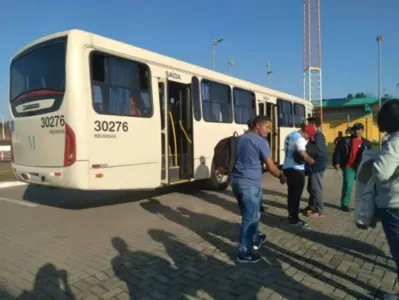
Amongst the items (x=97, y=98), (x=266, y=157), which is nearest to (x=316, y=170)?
(x=266, y=157)

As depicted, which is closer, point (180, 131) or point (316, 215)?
point (316, 215)

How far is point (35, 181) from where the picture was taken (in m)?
7.10

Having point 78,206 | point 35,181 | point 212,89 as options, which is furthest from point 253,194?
point 212,89

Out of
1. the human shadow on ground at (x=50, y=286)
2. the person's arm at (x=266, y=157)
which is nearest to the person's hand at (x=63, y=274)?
the human shadow on ground at (x=50, y=286)

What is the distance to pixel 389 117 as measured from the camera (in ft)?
10.6

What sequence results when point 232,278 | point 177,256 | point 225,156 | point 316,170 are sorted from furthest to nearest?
point 316,170 → point 225,156 → point 177,256 → point 232,278

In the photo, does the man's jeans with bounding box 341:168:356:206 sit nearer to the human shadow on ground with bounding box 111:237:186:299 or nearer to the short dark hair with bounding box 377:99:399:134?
the human shadow on ground with bounding box 111:237:186:299

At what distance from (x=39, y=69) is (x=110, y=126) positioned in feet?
5.77

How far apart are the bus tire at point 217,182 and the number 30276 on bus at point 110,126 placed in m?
3.40

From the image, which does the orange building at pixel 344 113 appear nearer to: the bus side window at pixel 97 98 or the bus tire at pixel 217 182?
the bus tire at pixel 217 182

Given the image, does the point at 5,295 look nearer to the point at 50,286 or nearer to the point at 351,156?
the point at 50,286

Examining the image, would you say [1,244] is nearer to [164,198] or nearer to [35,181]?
[35,181]

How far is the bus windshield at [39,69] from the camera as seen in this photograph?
21.7 feet

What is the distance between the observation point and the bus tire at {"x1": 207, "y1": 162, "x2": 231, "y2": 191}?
9984 mm
